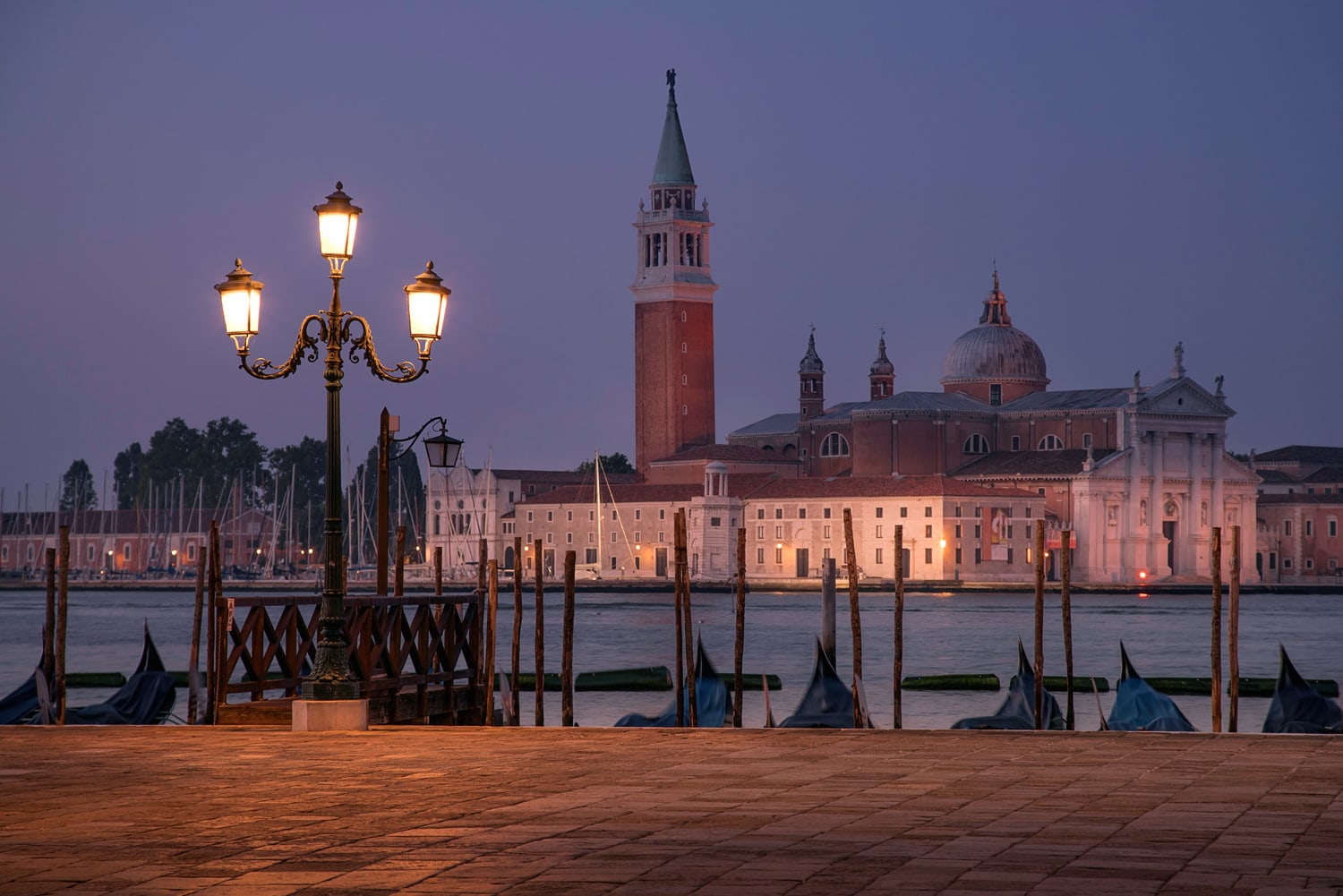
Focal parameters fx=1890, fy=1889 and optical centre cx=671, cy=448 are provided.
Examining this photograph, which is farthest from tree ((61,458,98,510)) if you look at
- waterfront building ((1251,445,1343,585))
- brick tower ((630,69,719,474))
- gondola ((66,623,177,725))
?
gondola ((66,623,177,725))

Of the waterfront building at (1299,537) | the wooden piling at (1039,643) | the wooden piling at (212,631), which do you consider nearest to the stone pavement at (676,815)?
the wooden piling at (212,631)

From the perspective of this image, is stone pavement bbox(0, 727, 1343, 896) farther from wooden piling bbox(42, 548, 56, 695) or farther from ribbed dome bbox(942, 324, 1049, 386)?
ribbed dome bbox(942, 324, 1049, 386)

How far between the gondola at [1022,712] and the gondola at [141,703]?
8.56m

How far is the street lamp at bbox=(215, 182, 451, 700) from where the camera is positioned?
10.8 m

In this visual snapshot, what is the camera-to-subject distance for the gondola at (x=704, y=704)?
1995 centimetres

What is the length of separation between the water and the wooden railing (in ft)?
30.8

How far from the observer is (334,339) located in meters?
10.9

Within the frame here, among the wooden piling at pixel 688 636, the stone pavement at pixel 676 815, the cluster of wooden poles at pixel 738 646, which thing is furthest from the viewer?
the wooden piling at pixel 688 636

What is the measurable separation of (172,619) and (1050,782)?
210ft

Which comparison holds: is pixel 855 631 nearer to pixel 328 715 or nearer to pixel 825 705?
pixel 825 705

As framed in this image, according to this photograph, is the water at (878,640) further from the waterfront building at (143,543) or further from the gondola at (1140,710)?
the waterfront building at (143,543)

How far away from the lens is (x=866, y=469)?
86.0 m

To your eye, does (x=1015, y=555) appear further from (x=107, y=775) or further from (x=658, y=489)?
(x=107, y=775)

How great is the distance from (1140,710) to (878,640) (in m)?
36.0
